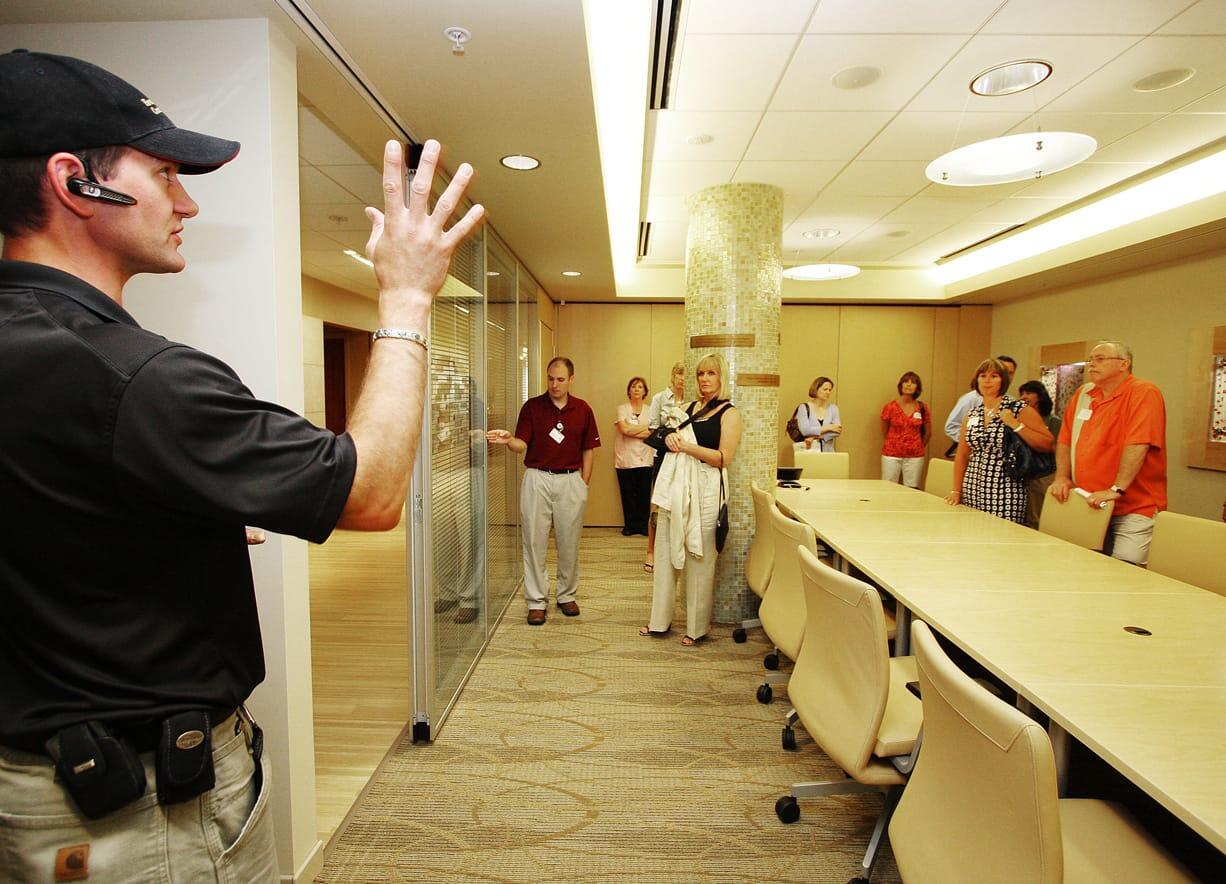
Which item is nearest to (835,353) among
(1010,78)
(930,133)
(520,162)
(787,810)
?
(930,133)

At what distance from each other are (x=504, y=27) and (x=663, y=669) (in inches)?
118

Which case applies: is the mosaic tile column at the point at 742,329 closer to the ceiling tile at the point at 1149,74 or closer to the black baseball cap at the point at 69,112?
the ceiling tile at the point at 1149,74

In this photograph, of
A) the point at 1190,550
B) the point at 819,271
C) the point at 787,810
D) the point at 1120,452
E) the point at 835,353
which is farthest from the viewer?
the point at 835,353

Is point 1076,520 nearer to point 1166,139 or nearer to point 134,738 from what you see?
point 1166,139

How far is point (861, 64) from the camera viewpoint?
2.84 metres

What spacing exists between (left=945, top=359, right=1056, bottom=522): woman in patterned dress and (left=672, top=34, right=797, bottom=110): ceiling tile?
2.23 meters

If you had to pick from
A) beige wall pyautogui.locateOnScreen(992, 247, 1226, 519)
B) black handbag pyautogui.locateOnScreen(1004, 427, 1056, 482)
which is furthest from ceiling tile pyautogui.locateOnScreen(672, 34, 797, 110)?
beige wall pyautogui.locateOnScreen(992, 247, 1226, 519)

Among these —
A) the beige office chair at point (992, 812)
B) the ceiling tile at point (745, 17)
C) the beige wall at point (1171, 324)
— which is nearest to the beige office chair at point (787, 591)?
the beige office chair at point (992, 812)

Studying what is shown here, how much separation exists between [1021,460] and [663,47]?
294 centimetres

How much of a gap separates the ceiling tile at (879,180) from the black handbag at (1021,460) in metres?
1.81

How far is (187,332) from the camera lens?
1714 millimetres

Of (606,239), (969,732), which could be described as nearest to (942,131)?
(606,239)

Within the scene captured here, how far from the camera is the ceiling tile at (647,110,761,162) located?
3.35m

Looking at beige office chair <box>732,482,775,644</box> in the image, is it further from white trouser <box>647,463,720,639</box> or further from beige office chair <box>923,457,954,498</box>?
beige office chair <box>923,457,954,498</box>
